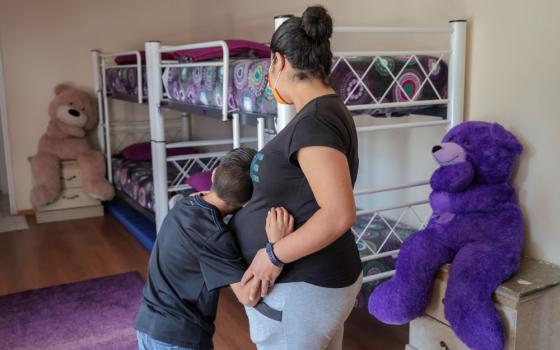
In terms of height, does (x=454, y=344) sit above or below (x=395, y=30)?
below

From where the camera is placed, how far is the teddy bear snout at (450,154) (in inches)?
75.7

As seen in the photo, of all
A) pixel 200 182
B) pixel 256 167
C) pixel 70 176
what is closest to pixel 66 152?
pixel 70 176

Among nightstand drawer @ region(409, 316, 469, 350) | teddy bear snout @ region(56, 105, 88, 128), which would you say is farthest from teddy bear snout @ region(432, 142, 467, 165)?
teddy bear snout @ region(56, 105, 88, 128)

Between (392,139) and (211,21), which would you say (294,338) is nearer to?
(392,139)

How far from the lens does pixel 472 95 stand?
218cm

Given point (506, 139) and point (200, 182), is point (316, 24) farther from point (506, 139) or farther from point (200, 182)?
point (200, 182)

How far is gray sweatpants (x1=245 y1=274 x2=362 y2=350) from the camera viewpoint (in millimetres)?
1141

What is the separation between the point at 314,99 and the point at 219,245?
377 mm

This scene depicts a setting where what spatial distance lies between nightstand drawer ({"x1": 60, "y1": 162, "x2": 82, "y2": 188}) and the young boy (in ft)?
10.8

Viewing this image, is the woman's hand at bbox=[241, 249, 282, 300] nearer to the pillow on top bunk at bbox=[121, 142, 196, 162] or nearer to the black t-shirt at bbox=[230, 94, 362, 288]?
the black t-shirt at bbox=[230, 94, 362, 288]

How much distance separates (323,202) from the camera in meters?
1.02

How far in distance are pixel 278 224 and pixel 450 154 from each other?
102 centimetres

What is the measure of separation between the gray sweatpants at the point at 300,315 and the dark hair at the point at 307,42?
0.44 m

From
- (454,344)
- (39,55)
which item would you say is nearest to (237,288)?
(454,344)
